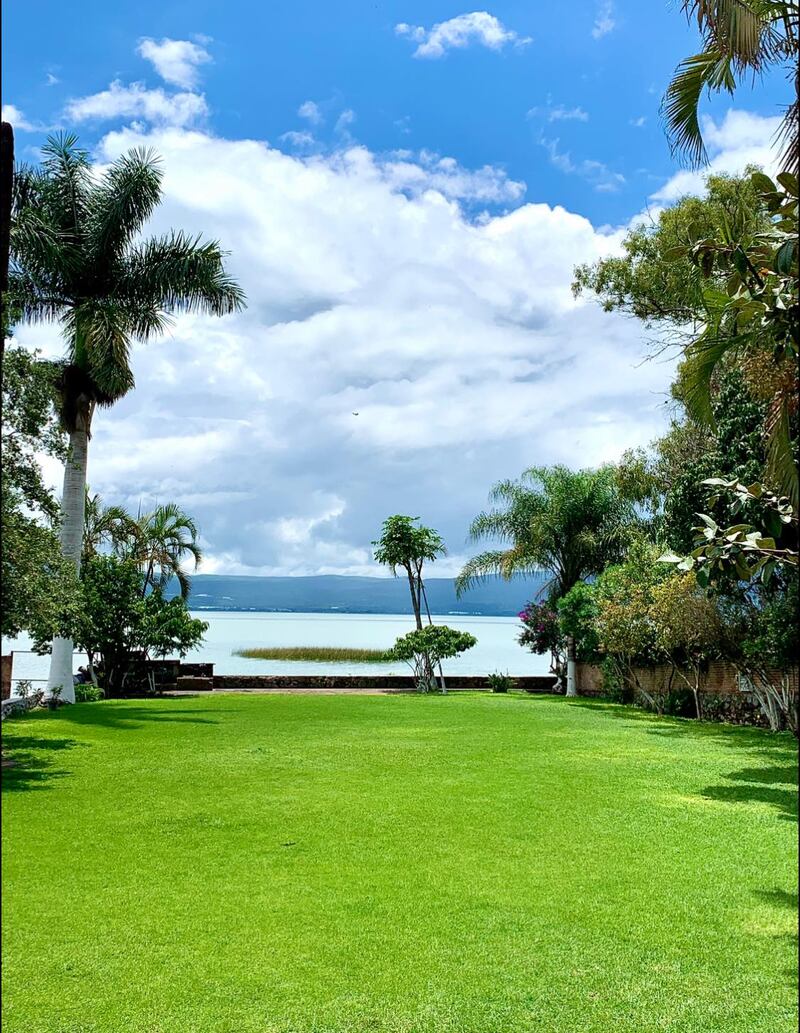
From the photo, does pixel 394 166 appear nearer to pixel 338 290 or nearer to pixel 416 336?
pixel 338 290

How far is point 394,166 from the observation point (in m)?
2.50

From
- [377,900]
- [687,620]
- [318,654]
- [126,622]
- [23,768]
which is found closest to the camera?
[23,768]

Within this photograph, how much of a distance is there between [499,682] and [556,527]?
422 cm

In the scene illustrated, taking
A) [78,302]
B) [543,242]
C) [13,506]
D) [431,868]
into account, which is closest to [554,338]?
[543,242]

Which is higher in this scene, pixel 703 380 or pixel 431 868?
pixel 703 380

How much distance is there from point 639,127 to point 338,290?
0.92 meters

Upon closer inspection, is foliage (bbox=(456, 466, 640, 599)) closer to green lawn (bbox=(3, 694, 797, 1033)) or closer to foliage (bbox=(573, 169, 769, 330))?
foliage (bbox=(573, 169, 769, 330))

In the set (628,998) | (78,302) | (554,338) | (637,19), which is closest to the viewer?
(637,19)

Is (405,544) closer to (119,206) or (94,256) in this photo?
(119,206)

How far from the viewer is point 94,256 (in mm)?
4230

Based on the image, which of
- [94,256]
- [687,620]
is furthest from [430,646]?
Result: [94,256]

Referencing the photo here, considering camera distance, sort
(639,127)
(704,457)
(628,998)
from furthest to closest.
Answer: (704,457)
(628,998)
(639,127)

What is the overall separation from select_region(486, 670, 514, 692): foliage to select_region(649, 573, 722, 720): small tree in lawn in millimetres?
8313

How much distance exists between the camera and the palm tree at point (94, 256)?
9.96 feet
